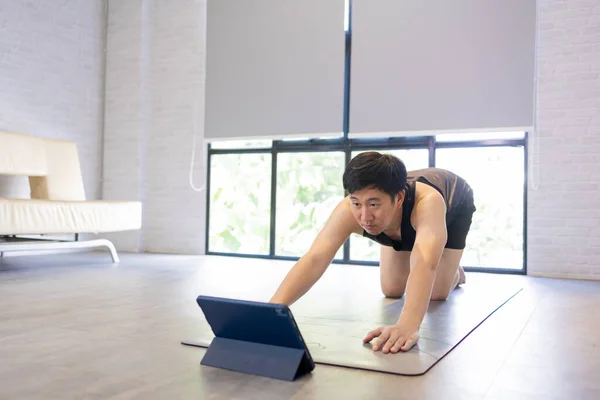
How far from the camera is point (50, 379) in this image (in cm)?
138

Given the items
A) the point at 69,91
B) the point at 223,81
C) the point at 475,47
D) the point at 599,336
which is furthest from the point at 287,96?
the point at 599,336

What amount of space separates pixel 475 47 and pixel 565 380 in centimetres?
364

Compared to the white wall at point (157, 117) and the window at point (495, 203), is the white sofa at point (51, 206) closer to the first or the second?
the white wall at point (157, 117)

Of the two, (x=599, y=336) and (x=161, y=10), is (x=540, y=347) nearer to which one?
(x=599, y=336)

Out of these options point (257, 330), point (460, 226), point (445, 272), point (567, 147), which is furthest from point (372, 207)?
point (567, 147)

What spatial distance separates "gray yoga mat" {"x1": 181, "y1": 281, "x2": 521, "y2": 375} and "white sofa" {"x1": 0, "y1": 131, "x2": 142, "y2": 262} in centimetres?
218

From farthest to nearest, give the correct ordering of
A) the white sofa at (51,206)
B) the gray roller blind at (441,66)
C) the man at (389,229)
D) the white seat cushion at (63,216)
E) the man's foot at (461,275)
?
the gray roller blind at (441,66) → the white sofa at (51,206) → the white seat cushion at (63,216) → the man's foot at (461,275) → the man at (389,229)

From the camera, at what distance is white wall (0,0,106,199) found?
5.10m

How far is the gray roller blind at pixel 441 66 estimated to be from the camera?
4.43 metres

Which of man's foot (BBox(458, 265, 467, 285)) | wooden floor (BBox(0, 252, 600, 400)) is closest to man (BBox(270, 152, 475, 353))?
wooden floor (BBox(0, 252, 600, 400))

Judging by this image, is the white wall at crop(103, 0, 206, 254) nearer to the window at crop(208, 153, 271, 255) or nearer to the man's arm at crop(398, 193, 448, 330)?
the window at crop(208, 153, 271, 255)

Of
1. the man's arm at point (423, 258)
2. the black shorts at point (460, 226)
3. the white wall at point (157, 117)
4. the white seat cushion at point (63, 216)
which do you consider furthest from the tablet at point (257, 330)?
the white wall at point (157, 117)

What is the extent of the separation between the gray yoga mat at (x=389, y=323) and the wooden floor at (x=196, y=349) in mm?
40

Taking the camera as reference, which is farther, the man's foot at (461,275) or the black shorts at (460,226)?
the man's foot at (461,275)
